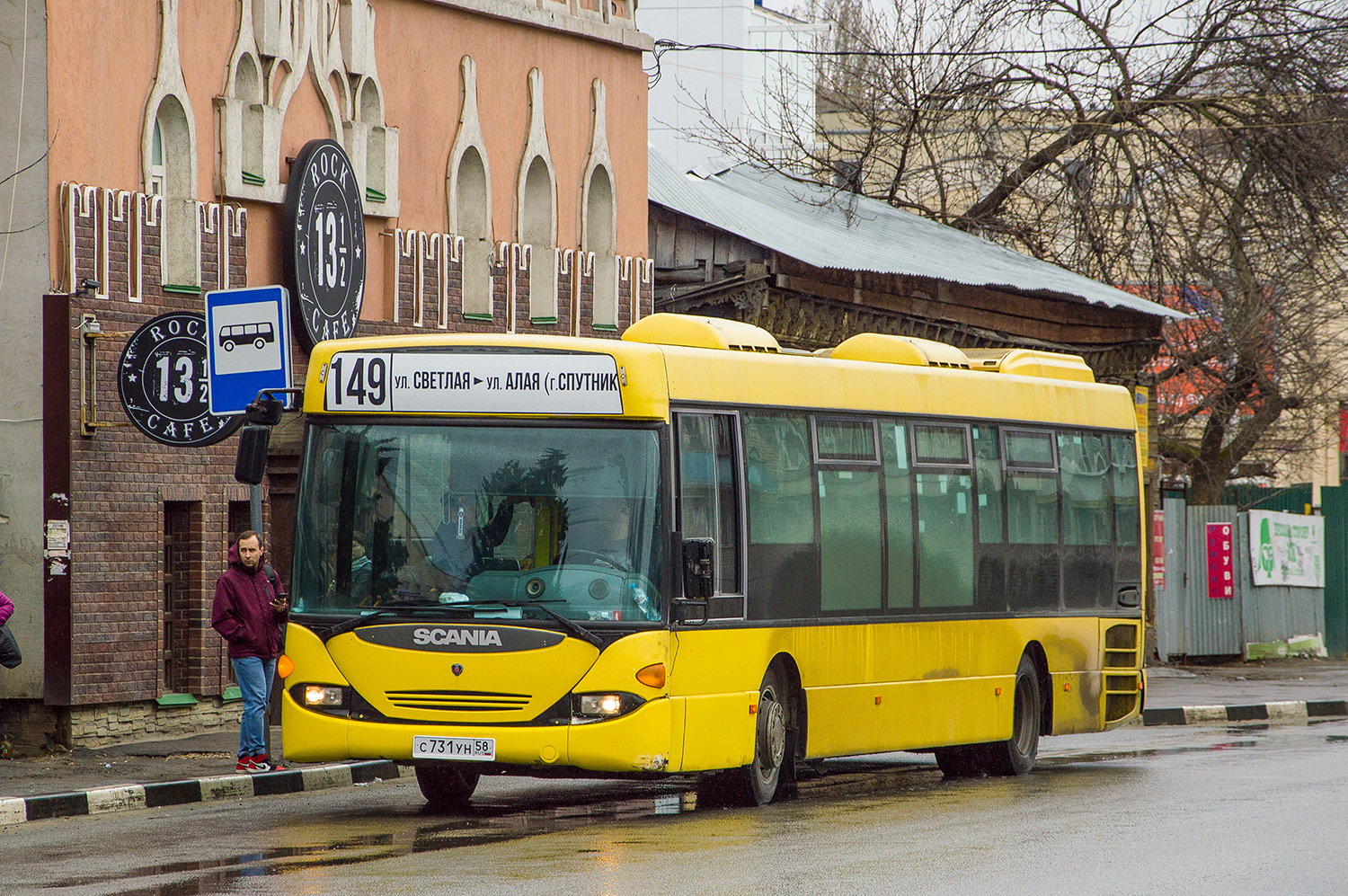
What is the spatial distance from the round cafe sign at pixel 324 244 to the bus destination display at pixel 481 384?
7.12 meters

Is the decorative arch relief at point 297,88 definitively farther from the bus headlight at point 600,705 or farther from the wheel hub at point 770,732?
the bus headlight at point 600,705

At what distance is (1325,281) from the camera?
1225 inches

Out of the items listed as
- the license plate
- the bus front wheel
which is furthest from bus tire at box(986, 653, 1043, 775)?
the license plate

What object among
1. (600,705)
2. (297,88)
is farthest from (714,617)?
(297,88)

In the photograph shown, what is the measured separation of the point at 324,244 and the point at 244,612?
18.1 feet

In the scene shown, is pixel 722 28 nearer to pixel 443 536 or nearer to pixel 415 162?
pixel 415 162

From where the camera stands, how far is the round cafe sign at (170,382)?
14.1 m

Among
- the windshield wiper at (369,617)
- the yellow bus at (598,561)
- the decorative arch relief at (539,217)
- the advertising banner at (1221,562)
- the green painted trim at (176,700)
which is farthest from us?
the advertising banner at (1221,562)

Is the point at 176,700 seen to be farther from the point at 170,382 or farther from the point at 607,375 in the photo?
the point at 607,375

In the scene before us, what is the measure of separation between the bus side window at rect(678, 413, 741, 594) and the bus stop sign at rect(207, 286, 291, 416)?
3.40 metres

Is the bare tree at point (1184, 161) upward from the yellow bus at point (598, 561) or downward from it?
upward

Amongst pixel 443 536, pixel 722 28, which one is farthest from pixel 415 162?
pixel 722 28

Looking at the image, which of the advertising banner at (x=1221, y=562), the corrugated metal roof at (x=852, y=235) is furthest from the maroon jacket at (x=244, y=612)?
the advertising banner at (x=1221, y=562)

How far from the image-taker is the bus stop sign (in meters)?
13.8
